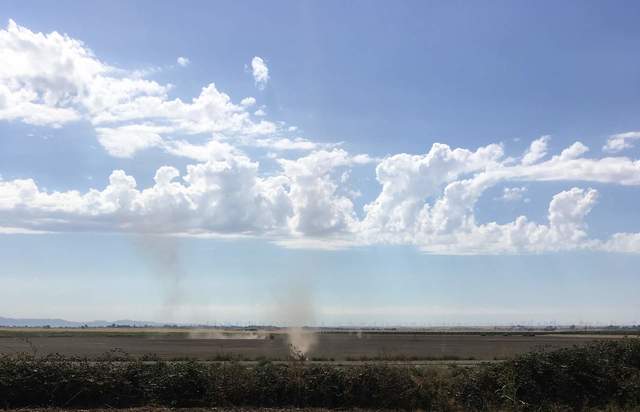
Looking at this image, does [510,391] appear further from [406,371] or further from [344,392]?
[344,392]

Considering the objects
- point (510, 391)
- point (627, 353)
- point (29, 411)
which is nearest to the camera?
point (29, 411)

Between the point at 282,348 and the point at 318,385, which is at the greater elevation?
the point at 318,385

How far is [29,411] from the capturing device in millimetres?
16219

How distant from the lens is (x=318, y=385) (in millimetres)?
18266

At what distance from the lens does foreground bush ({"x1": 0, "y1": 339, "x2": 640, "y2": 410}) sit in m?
17.6

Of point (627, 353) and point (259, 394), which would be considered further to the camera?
point (627, 353)

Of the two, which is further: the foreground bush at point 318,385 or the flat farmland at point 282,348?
the flat farmland at point 282,348

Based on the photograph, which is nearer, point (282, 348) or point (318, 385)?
point (318, 385)

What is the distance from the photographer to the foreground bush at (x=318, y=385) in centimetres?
1758

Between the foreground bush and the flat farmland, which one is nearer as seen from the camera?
Result: the foreground bush

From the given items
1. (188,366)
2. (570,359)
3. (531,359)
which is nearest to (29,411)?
(188,366)

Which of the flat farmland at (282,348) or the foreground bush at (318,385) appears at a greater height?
the foreground bush at (318,385)

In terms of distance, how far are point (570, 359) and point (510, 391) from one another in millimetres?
2971

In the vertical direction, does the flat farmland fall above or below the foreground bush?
below
